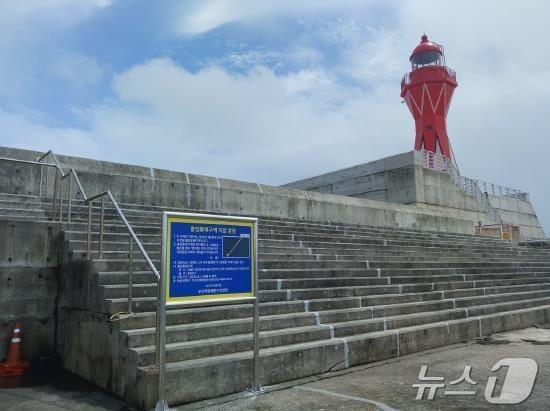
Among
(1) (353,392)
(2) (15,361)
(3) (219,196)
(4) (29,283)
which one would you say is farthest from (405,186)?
(2) (15,361)

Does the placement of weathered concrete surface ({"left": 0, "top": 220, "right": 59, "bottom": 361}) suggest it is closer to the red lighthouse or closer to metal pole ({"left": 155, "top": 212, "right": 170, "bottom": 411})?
metal pole ({"left": 155, "top": 212, "right": 170, "bottom": 411})

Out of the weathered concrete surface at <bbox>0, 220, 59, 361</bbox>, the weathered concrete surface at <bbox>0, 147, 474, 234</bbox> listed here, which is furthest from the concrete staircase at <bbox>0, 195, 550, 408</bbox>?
the weathered concrete surface at <bbox>0, 147, 474, 234</bbox>

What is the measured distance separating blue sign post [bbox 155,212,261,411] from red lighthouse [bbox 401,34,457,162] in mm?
30233

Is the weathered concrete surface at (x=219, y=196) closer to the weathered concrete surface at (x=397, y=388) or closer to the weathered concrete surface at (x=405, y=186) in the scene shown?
the weathered concrete surface at (x=405, y=186)

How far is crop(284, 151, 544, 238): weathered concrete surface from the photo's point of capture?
21203 mm

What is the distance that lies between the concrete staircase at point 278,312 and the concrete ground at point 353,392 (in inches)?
8.3

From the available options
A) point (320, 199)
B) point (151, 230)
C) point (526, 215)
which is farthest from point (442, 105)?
point (151, 230)

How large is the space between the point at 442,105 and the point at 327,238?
86.0 feet

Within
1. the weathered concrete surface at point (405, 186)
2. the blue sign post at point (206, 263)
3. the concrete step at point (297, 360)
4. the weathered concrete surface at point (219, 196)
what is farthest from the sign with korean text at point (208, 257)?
the weathered concrete surface at point (405, 186)

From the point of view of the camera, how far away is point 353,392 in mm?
5016

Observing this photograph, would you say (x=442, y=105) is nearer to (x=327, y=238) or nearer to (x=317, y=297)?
(x=327, y=238)

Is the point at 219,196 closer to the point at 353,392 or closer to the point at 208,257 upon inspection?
the point at 208,257

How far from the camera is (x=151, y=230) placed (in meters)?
8.41

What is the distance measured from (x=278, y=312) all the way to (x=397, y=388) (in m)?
2.12
